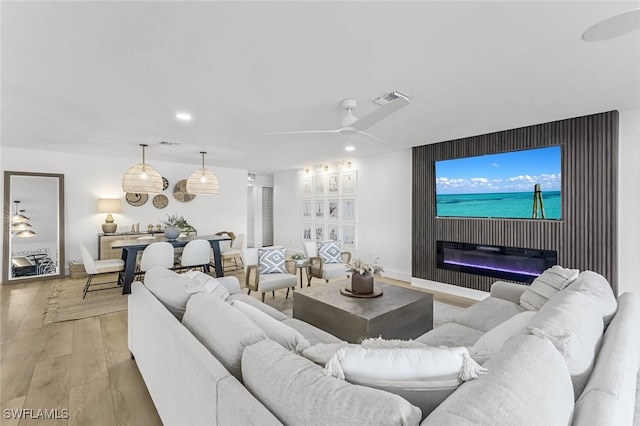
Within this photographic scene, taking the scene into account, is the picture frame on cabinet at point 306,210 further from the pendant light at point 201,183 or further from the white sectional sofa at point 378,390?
the white sectional sofa at point 378,390

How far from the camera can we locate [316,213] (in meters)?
7.31

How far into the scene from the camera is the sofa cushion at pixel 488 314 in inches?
91.0

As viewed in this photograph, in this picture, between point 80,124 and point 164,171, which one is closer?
point 80,124

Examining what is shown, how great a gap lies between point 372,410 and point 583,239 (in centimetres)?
400

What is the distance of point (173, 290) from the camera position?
1.98 meters

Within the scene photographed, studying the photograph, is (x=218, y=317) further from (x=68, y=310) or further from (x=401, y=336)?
(x=68, y=310)

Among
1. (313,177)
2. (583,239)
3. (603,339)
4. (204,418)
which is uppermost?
(313,177)

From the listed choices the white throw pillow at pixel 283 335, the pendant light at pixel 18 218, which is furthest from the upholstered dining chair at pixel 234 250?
the white throw pillow at pixel 283 335

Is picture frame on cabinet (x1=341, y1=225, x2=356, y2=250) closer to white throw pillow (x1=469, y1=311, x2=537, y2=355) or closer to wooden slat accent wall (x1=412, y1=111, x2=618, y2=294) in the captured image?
wooden slat accent wall (x1=412, y1=111, x2=618, y2=294)

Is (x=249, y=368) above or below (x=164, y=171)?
below

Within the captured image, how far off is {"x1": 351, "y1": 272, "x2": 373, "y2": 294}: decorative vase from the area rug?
3.10 metres

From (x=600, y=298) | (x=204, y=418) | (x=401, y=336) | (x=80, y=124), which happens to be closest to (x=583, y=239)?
(x=600, y=298)

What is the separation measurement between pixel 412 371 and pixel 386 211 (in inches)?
192

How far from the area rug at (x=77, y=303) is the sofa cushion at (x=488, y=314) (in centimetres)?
407
